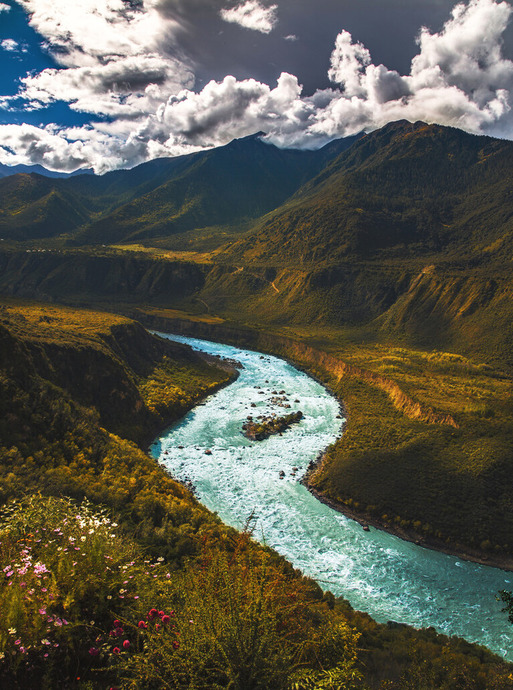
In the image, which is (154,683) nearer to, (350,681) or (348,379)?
(350,681)

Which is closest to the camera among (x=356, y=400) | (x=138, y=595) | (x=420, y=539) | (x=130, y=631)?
(x=130, y=631)

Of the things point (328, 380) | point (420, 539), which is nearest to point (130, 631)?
point (420, 539)

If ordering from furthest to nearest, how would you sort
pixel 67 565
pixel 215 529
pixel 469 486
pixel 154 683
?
pixel 469 486
pixel 215 529
pixel 67 565
pixel 154 683

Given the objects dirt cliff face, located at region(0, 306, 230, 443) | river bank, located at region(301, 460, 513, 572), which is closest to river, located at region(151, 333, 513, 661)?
river bank, located at region(301, 460, 513, 572)

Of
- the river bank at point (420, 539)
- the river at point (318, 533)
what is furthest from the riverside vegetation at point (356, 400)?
the river at point (318, 533)

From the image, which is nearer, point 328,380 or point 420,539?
point 420,539

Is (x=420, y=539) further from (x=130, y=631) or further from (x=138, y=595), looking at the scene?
(x=130, y=631)

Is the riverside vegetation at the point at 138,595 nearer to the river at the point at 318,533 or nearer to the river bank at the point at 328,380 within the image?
the river at the point at 318,533

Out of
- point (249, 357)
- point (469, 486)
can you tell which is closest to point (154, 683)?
point (469, 486)
